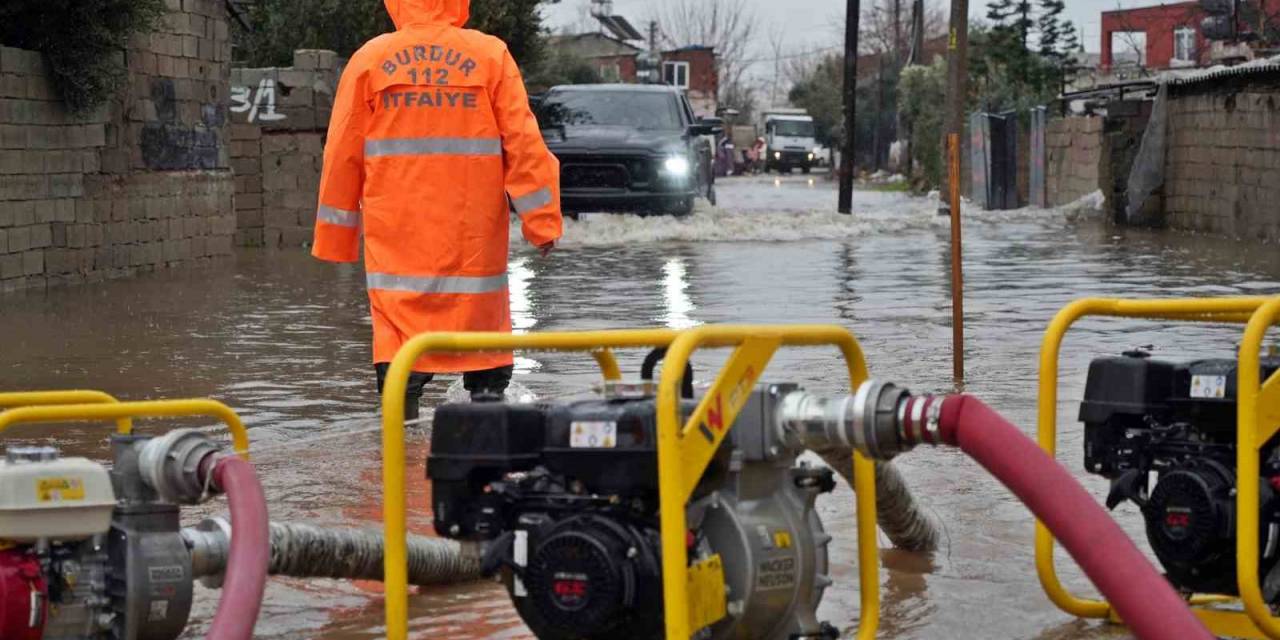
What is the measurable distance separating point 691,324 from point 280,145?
43.6ft

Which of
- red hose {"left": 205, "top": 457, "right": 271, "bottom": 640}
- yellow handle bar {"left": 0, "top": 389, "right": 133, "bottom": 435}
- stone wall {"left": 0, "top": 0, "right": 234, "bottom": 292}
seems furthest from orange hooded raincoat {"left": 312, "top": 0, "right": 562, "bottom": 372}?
stone wall {"left": 0, "top": 0, "right": 234, "bottom": 292}

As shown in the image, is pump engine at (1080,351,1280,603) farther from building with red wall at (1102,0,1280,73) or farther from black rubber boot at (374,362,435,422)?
building with red wall at (1102,0,1280,73)

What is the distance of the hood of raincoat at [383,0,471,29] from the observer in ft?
23.1

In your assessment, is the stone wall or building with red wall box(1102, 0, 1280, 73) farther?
building with red wall box(1102, 0, 1280, 73)

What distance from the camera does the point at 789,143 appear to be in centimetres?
7931

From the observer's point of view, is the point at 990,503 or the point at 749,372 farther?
the point at 990,503

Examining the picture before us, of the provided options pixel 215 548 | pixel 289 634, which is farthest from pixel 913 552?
pixel 215 548

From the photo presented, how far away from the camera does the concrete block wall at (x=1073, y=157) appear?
3231cm

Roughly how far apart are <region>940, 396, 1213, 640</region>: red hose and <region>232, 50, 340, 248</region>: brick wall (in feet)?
72.0

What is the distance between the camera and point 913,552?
6371 millimetres

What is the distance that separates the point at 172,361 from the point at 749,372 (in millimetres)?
8195

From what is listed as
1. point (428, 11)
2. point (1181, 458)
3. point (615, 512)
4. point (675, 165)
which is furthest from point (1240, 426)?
point (675, 165)

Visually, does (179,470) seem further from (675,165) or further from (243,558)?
(675,165)

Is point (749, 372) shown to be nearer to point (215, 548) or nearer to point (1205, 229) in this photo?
point (215, 548)
